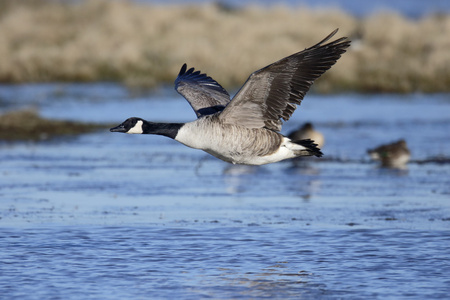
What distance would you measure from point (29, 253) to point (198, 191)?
13.7ft

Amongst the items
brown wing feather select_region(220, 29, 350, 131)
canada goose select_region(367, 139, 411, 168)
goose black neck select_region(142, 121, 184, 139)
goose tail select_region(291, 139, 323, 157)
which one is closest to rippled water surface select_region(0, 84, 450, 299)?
canada goose select_region(367, 139, 411, 168)

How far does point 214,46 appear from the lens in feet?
112

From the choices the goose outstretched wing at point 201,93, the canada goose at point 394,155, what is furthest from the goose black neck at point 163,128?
the canada goose at point 394,155

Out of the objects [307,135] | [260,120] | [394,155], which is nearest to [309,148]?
[260,120]

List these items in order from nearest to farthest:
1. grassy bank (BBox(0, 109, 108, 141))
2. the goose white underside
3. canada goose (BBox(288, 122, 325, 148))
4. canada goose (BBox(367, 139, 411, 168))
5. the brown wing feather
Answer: the brown wing feather → the goose white underside → canada goose (BBox(367, 139, 411, 168)) → canada goose (BBox(288, 122, 325, 148)) → grassy bank (BBox(0, 109, 108, 141))

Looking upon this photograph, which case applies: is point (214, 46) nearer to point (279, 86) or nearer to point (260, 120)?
point (260, 120)

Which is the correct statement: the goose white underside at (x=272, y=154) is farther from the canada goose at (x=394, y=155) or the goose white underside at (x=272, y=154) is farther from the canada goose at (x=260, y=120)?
the canada goose at (x=394, y=155)

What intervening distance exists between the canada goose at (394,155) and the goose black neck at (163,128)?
6.56 m

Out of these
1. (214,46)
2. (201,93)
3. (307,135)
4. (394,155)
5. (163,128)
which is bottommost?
(163,128)

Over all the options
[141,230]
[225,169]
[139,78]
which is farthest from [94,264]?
[139,78]

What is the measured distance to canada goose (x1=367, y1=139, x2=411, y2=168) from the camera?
49.7 ft

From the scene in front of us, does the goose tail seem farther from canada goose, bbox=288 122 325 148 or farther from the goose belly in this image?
canada goose, bbox=288 122 325 148

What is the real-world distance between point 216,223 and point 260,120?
5.77ft

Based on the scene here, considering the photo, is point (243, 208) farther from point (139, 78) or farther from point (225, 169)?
point (139, 78)
